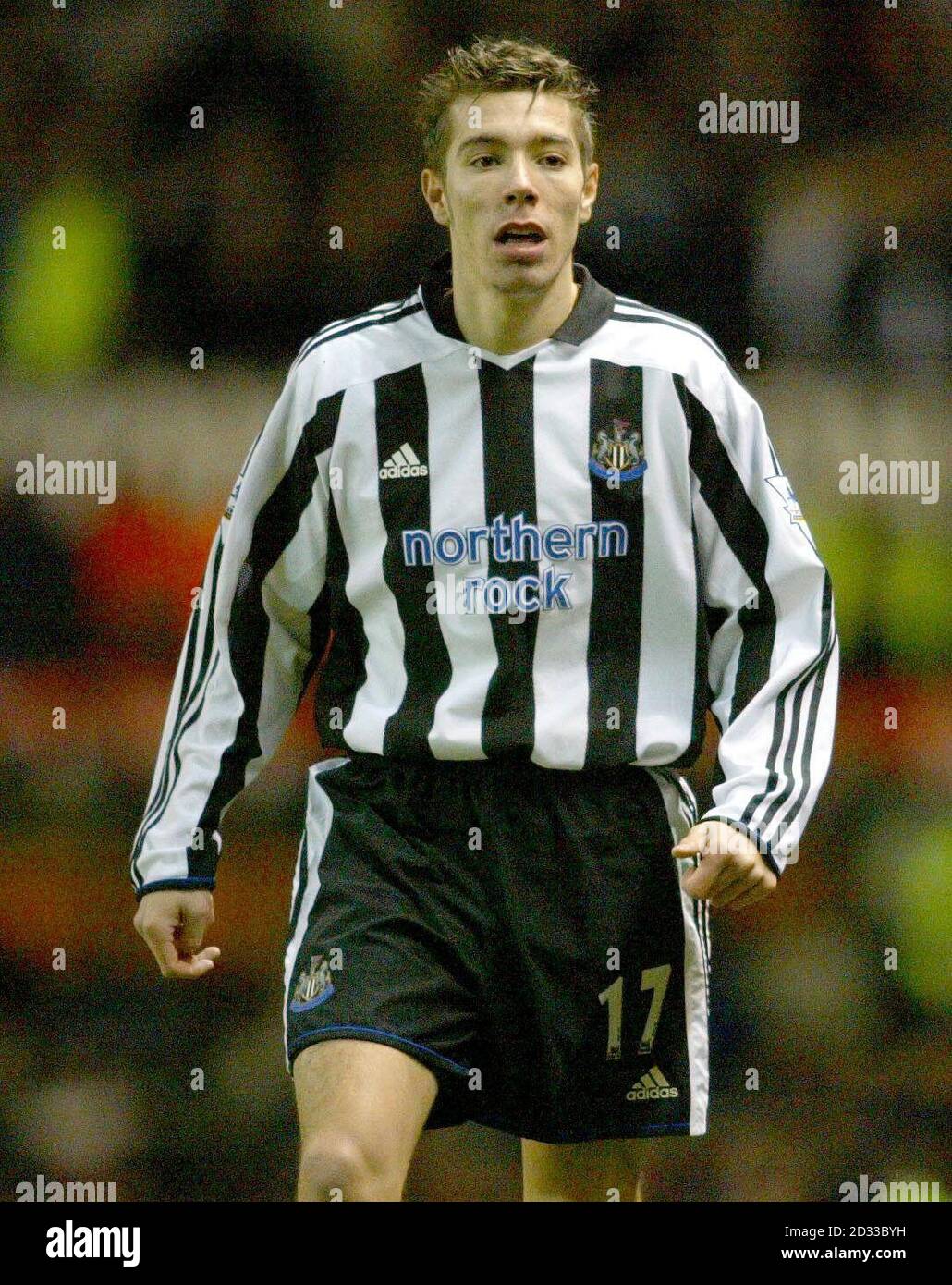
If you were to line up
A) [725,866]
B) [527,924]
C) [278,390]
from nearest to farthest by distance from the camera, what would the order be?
[725,866] → [527,924] → [278,390]

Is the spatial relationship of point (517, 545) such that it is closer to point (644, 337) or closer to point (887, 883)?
point (644, 337)

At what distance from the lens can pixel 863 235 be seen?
347cm

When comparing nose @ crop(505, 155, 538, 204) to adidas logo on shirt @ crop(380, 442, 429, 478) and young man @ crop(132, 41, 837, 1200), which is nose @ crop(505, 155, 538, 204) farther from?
adidas logo on shirt @ crop(380, 442, 429, 478)

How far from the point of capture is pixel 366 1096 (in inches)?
81.4

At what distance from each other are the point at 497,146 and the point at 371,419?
1.25 ft

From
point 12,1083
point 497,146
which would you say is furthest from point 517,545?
point 12,1083

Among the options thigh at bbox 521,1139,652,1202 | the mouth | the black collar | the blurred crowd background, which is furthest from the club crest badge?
the blurred crowd background

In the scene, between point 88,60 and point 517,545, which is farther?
point 88,60

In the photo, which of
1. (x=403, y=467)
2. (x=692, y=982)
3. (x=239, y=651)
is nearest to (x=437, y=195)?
(x=403, y=467)

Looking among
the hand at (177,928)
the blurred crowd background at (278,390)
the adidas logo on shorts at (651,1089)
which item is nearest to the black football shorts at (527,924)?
the adidas logo on shorts at (651,1089)

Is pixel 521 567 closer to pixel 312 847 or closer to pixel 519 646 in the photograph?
pixel 519 646

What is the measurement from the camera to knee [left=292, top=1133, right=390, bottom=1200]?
2.00m

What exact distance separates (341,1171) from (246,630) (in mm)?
747

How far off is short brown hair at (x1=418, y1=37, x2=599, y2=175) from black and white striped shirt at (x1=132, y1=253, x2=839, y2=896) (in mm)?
225
